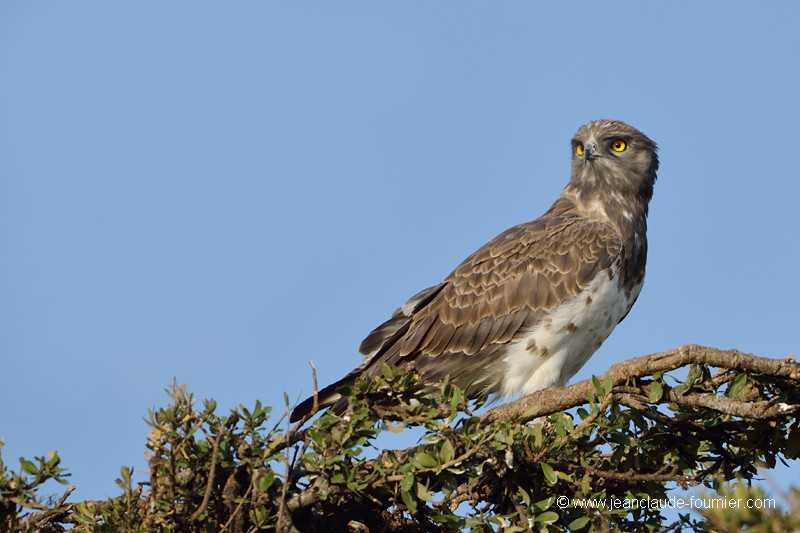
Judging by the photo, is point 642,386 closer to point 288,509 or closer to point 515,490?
point 515,490

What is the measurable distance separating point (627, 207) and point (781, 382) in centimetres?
437

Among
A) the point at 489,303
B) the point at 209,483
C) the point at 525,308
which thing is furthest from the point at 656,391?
the point at 489,303

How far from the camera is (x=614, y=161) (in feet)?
37.5

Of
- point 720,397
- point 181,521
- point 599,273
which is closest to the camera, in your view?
point 181,521

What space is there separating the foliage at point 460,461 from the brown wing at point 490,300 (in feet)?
8.52

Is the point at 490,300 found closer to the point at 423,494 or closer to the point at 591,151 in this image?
the point at 591,151

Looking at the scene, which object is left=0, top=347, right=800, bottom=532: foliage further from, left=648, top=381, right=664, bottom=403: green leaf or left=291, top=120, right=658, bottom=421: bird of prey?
left=291, top=120, right=658, bottom=421: bird of prey

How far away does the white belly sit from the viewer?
962 cm

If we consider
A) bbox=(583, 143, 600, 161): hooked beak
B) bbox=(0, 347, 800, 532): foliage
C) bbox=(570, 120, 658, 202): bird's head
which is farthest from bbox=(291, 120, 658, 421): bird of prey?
bbox=(0, 347, 800, 532): foliage

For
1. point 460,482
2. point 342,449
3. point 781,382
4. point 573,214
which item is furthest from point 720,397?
point 573,214

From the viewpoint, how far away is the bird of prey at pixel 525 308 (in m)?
9.70

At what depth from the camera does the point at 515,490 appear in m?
6.83

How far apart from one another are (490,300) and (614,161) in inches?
98.9

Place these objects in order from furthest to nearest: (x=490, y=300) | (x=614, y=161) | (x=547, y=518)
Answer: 1. (x=614, y=161)
2. (x=490, y=300)
3. (x=547, y=518)
